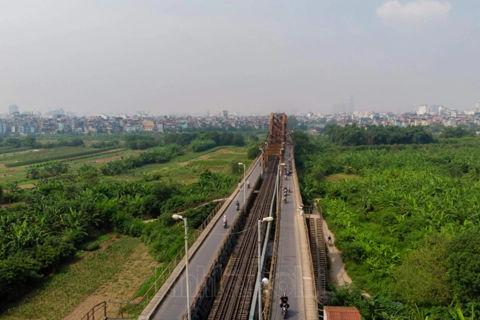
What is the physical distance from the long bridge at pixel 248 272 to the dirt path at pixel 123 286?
214 inches

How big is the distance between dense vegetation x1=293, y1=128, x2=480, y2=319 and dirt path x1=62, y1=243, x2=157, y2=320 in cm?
1338

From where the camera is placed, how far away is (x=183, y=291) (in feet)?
54.7

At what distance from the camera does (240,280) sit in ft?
64.6

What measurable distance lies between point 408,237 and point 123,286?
20.8 metres

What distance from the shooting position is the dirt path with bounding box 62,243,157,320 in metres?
21.0

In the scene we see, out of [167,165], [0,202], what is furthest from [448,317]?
[167,165]

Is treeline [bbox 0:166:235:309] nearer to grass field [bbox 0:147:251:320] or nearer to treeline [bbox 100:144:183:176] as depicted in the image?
grass field [bbox 0:147:251:320]

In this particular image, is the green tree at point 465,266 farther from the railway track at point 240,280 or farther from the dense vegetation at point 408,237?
the railway track at point 240,280

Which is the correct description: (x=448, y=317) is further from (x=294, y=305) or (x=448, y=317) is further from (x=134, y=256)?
(x=134, y=256)

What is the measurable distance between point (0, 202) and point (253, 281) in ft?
120

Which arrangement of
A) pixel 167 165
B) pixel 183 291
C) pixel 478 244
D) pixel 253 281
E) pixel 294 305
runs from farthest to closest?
pixel 167 165, pixel 253 281, pixel 478 244, pixel 183 291, pixel 294 305

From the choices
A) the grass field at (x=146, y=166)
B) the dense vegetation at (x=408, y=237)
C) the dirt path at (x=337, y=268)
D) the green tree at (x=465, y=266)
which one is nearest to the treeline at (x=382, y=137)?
the grass field at (x=146, y=166)

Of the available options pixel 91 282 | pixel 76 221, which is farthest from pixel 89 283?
pixel 76 221

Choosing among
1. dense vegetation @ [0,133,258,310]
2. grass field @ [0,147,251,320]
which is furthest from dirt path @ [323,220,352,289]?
grass field @ [0,147,251,320]
